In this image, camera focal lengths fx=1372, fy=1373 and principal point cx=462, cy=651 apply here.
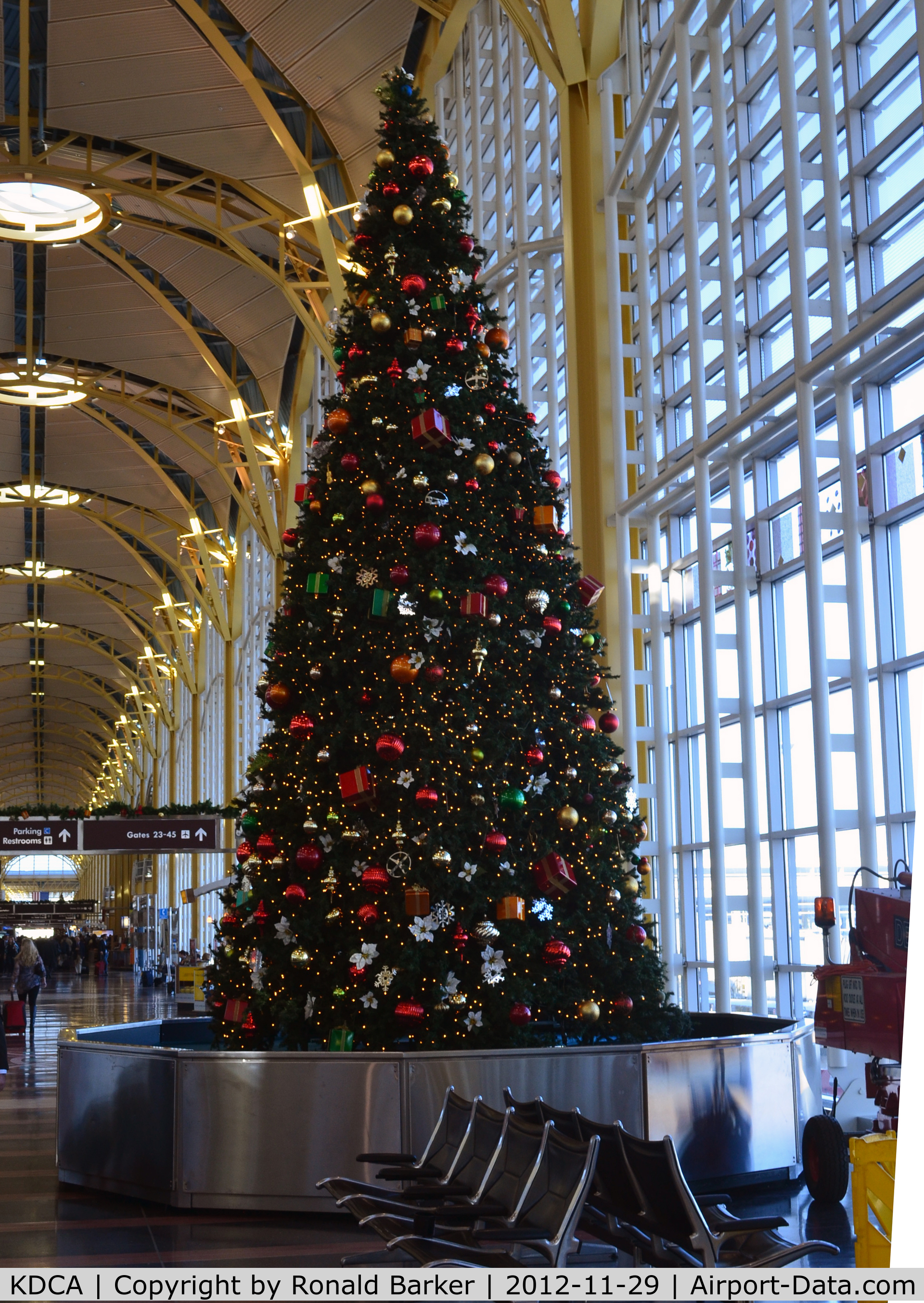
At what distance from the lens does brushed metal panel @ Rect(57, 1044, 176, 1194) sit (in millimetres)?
9359

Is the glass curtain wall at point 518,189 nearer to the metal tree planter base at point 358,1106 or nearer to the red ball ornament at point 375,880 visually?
the red ball ornament at point 375,880

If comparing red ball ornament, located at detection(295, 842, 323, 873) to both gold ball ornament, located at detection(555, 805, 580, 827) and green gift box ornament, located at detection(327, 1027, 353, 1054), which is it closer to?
green gift box ornament, located at detection(327, 1027, 353, 1054)

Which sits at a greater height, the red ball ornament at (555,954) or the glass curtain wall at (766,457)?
the glass curtain wall at (766,457)

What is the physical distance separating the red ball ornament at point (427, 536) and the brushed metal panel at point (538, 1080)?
11.8 feet

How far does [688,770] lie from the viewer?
15445 mm

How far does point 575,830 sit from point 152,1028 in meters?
5.45

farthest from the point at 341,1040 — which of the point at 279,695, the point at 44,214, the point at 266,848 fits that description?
the point at 44,214

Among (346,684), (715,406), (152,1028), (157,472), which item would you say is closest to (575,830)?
(346,684)

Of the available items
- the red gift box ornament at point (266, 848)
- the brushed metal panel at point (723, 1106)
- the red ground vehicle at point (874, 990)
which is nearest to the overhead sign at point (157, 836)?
the red gift box ornament at point (266, 848)

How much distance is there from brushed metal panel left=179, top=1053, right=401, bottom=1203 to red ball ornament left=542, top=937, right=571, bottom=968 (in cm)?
134

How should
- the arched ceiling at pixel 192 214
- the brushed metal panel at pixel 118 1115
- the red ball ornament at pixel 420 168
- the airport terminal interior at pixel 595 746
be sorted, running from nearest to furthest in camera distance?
the airport terminal interior at pixel 595 746, the brushed metal panel at pixel 118 1115, the red ball ornament at pixel 420 168, the arched ceiling at pixel 192 214

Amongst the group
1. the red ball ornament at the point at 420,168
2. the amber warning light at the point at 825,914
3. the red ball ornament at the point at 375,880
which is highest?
the red ball ornament at the point at 420,168

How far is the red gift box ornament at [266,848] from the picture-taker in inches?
395

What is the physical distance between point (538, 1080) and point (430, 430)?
471 cm
